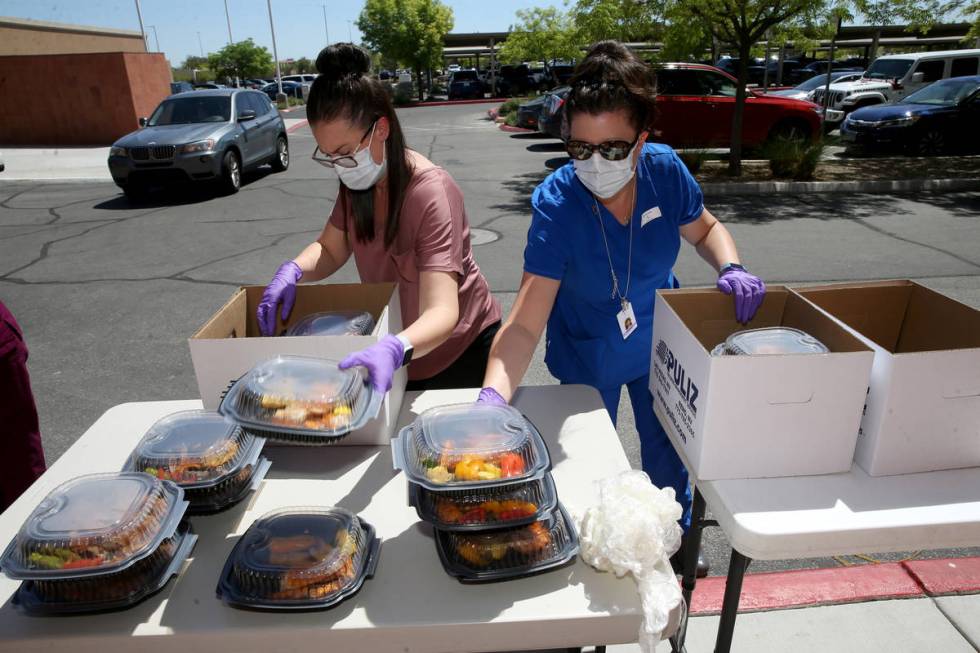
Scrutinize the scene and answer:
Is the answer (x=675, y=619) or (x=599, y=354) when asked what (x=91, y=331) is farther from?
(x=675, y=619)

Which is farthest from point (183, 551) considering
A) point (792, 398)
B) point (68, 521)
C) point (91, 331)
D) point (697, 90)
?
point (697, 90)

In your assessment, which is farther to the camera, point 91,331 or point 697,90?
point 697,90

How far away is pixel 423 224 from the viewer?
211cm

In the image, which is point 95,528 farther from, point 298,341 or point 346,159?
point 346,159

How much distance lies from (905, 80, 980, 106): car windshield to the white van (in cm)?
326

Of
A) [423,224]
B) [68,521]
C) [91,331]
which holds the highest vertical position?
[423,224]

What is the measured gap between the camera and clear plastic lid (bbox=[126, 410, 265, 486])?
1594 millimetres

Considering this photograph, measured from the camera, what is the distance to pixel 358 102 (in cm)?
203

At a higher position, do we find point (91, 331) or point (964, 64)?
point (964, 64)

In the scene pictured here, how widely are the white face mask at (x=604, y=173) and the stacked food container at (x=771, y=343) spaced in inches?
24.7

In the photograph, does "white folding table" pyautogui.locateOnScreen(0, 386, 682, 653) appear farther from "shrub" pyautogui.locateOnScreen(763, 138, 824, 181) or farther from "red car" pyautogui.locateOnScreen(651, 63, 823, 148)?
"red car" pyautogui.locateOnScreen(651, 63, 823, 148)

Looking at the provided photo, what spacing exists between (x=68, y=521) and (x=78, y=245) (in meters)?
8.50

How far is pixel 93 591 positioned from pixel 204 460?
0.37 metres

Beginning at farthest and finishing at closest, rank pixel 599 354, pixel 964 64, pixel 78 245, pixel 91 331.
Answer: pixel 964 64
pixel 78 245
pixel 91 331
pixel 599 354
